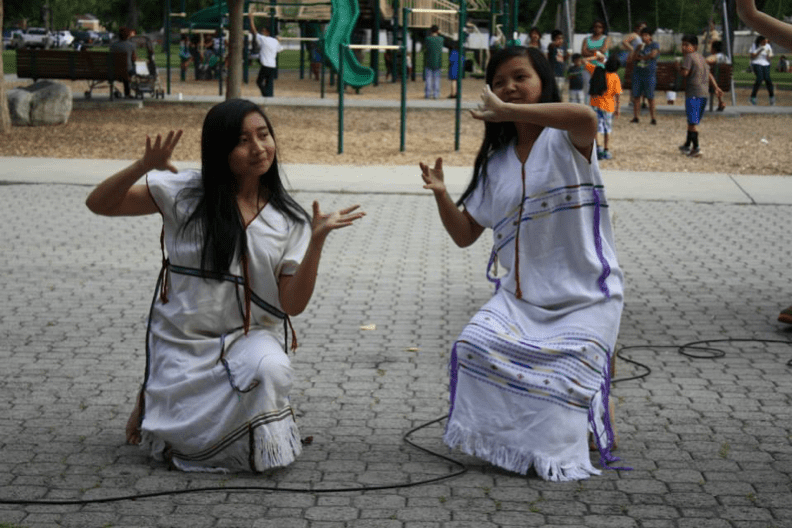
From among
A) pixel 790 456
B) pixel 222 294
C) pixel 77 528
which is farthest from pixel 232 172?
pixel 790 456

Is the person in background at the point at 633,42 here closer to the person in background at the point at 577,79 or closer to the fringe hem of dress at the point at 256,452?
the person in background at the point at 577,79

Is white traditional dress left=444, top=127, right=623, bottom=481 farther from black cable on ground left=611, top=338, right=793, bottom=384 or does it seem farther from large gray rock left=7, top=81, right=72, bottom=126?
large gray rock left=7, top=81, right=72, bottom=126

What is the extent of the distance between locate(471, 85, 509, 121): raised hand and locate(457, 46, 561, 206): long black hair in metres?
0.32

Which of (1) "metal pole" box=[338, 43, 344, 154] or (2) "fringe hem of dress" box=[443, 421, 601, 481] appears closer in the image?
(2) "fringe hem of dress" box=[443, 421, 601, 481]

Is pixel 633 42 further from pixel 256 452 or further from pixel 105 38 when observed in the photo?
pixel 105 38

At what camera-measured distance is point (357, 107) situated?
23.8 metres

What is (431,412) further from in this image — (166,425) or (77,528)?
(77,528)

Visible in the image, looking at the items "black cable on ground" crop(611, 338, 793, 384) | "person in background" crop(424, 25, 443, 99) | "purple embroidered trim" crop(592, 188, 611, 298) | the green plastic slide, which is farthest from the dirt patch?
"purple embroidered trim" crop(592, 188, 611, 298)

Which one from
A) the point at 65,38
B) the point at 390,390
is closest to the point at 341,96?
the point at 390,390

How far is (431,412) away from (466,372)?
972mm

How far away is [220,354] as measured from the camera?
170 inches

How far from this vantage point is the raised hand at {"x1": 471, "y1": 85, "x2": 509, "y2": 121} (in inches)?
159

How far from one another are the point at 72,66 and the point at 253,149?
20.4m

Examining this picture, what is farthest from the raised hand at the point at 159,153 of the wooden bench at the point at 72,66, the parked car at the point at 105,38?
the parked car at the point at 105,38
